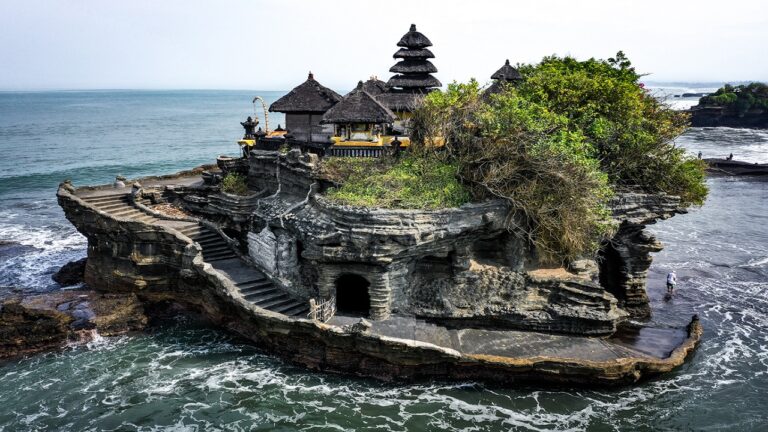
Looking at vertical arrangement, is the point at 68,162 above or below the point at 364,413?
above

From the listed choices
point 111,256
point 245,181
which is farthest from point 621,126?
point 111,256

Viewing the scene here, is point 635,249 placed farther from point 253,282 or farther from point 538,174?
point 253,282

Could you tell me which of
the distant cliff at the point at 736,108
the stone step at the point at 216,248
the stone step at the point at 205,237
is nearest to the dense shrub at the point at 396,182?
the stone step at the point at 216,248

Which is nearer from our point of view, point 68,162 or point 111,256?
point 111,256

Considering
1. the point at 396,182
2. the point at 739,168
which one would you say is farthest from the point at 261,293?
the point at 739,168

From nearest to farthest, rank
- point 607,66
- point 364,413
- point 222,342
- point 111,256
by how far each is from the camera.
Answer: point 364,413
point 222,342
point 111,256
point 607,66

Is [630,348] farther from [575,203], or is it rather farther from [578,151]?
[578,151]

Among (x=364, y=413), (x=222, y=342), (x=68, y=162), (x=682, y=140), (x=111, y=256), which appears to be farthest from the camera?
(x=682, y=140)
